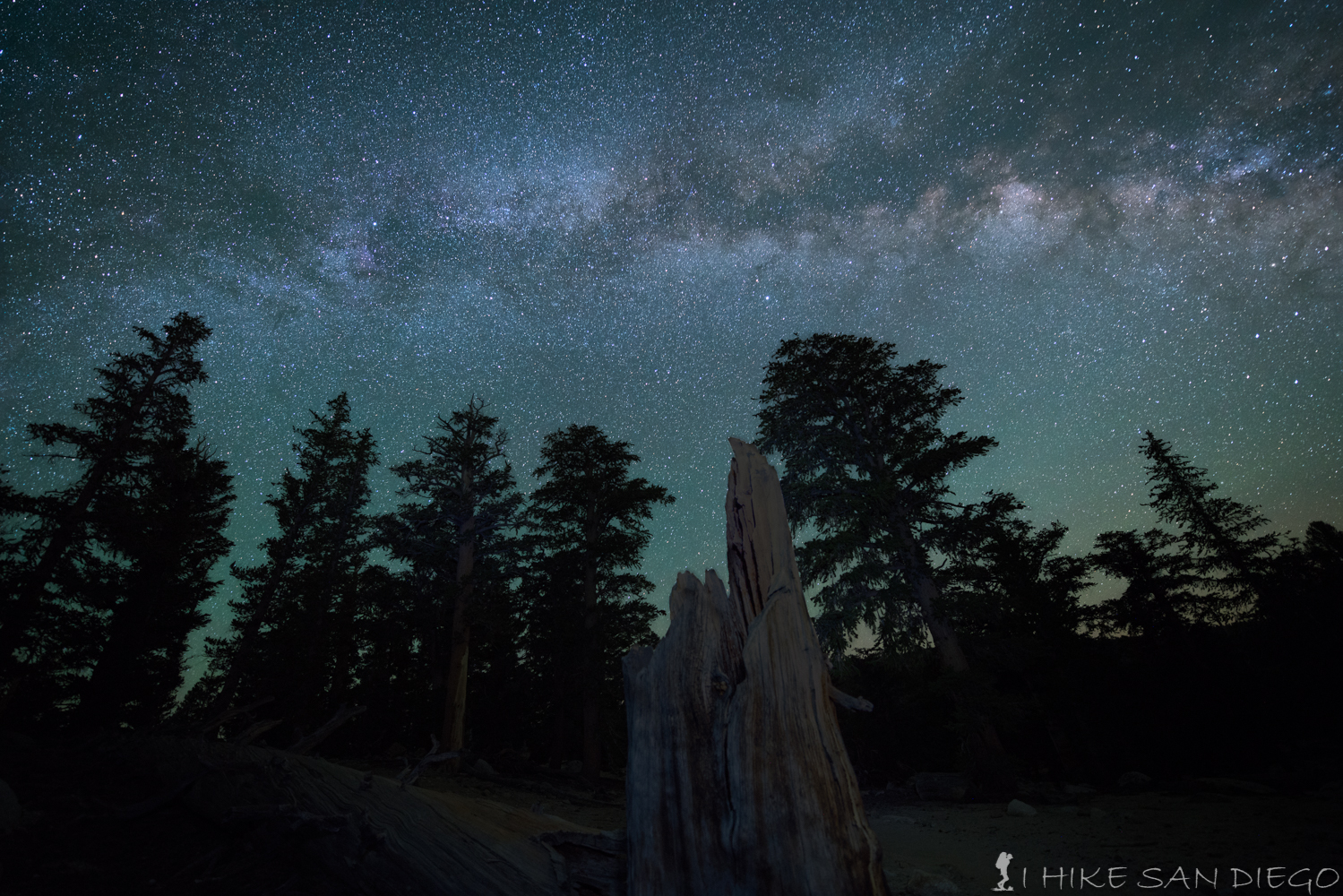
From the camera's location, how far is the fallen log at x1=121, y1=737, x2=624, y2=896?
14.0 feet

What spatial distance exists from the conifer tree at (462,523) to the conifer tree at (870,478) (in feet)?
34.8

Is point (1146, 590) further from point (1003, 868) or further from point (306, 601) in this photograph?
point (306, 601)

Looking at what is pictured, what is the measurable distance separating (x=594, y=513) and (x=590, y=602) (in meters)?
3.54

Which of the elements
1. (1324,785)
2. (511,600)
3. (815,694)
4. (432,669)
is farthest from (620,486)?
(1324,785)

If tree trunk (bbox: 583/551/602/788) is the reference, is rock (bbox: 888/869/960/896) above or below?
below

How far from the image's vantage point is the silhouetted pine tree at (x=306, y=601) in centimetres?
2086

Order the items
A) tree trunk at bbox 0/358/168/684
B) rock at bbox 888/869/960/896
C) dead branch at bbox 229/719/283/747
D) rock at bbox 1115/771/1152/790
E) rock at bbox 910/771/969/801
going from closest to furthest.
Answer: rock at bbox 888/869/960/896, dead branch at bbox 229/719/283/747, tree trunk at bbox 0/358/168/684, rock at bbox 910/771/969/801, rock at bbox 1115/771/1152/790

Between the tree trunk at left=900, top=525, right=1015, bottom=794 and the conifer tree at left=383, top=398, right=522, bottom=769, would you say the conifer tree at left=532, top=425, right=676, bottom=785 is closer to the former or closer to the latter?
the conifer tree at left=383, top=398, right=522, bottom=769

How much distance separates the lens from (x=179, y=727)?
33.3ft

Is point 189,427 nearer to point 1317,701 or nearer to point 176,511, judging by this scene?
point 176,511

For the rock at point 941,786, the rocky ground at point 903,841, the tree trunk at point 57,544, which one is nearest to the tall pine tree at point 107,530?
the tree trunk at point 57,544

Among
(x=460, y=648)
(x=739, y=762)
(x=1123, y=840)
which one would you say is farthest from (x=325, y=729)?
(x=1123, y=840)

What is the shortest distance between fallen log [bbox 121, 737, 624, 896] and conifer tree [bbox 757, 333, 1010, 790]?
10.4 m

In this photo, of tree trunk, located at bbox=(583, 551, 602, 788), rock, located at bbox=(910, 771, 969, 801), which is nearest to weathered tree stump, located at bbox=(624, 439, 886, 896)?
rock, located at bbox=(910, 771, 969, 801)
